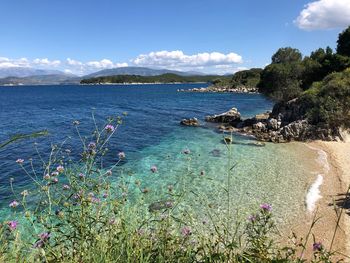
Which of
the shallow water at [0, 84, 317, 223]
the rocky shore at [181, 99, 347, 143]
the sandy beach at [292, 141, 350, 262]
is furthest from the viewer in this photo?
the rocky shore at [181, 99, 347, 143]

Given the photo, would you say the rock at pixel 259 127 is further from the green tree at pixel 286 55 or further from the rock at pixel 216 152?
the green tree at pixel 286 55

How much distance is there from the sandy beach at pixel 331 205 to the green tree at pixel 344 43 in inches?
1279

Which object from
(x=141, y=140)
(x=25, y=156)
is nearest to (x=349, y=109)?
(x=141, y=140)

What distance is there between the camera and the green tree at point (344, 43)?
190ft

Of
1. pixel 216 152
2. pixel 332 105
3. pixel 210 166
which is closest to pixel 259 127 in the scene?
pixel 332 105

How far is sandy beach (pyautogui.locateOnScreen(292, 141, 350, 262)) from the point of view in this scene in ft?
45.2

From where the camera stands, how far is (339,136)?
3284 centimetres

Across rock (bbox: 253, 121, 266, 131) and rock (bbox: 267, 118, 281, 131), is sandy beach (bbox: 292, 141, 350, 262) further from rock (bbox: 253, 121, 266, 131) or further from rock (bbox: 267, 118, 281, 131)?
rock (bbox: 253, 121, 266, 131)

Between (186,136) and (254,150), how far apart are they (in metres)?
9.77

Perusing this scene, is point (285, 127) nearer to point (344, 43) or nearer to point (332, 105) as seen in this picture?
point (332, 105)

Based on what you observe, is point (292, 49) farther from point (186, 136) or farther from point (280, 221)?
point (280, 221)

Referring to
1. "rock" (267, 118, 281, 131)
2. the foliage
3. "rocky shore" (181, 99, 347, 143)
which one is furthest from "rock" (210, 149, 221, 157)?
"rock" (267, 118, 281, 131)

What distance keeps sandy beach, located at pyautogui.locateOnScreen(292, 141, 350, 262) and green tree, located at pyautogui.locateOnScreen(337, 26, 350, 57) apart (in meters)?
32.5

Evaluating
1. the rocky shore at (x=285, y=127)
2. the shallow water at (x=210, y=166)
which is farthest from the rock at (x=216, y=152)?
the rocky shore at (x=285, y=127)
